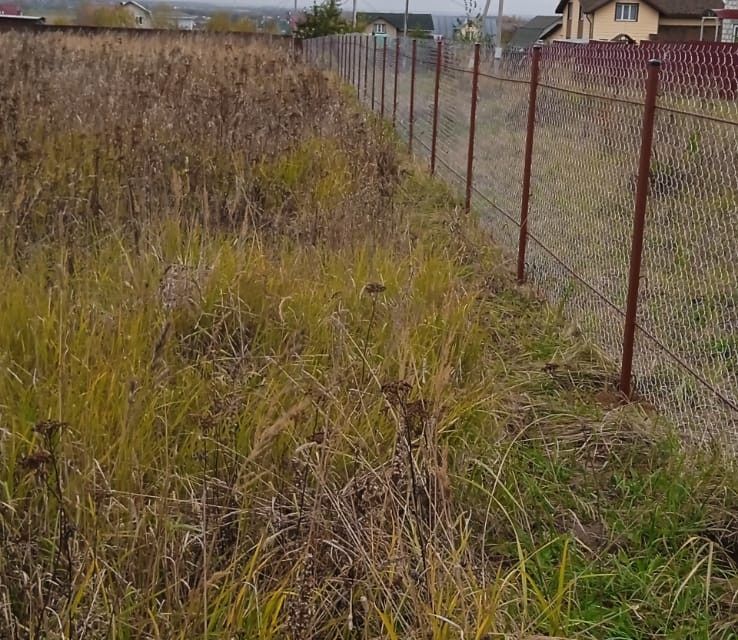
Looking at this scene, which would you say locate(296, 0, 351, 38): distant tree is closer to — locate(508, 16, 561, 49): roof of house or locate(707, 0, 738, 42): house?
locate(707, 0, 738, 42): house

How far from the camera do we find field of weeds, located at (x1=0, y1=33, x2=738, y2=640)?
2.31 m

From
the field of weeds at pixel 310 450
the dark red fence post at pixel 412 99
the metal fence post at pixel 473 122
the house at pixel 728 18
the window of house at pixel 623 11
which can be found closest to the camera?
the field of weeds at pixel 310 450

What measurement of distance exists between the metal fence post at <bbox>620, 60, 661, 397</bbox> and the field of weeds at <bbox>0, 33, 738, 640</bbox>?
20 centimetres

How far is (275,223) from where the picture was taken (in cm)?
545

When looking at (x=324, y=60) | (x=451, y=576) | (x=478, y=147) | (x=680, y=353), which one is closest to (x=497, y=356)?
(x=680, y=353)

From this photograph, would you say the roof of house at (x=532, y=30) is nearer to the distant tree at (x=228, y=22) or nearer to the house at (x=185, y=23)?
the distant tree at (x=228, y=22)

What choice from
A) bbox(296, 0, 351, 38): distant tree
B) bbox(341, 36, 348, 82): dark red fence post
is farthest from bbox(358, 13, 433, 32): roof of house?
bbox(341, 36, 348, 82): dark red fence post

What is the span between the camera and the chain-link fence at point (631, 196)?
4.00m

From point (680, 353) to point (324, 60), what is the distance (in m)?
24.3

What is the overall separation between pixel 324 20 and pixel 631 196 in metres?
40.7

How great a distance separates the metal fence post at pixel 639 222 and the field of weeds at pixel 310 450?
7.9 inches

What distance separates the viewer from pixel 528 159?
594 centimetres

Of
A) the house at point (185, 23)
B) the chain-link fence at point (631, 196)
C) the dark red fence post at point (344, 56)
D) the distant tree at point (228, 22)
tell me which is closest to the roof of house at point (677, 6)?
the house at point (185, 23)

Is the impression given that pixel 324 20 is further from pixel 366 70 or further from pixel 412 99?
pixel 412 99
